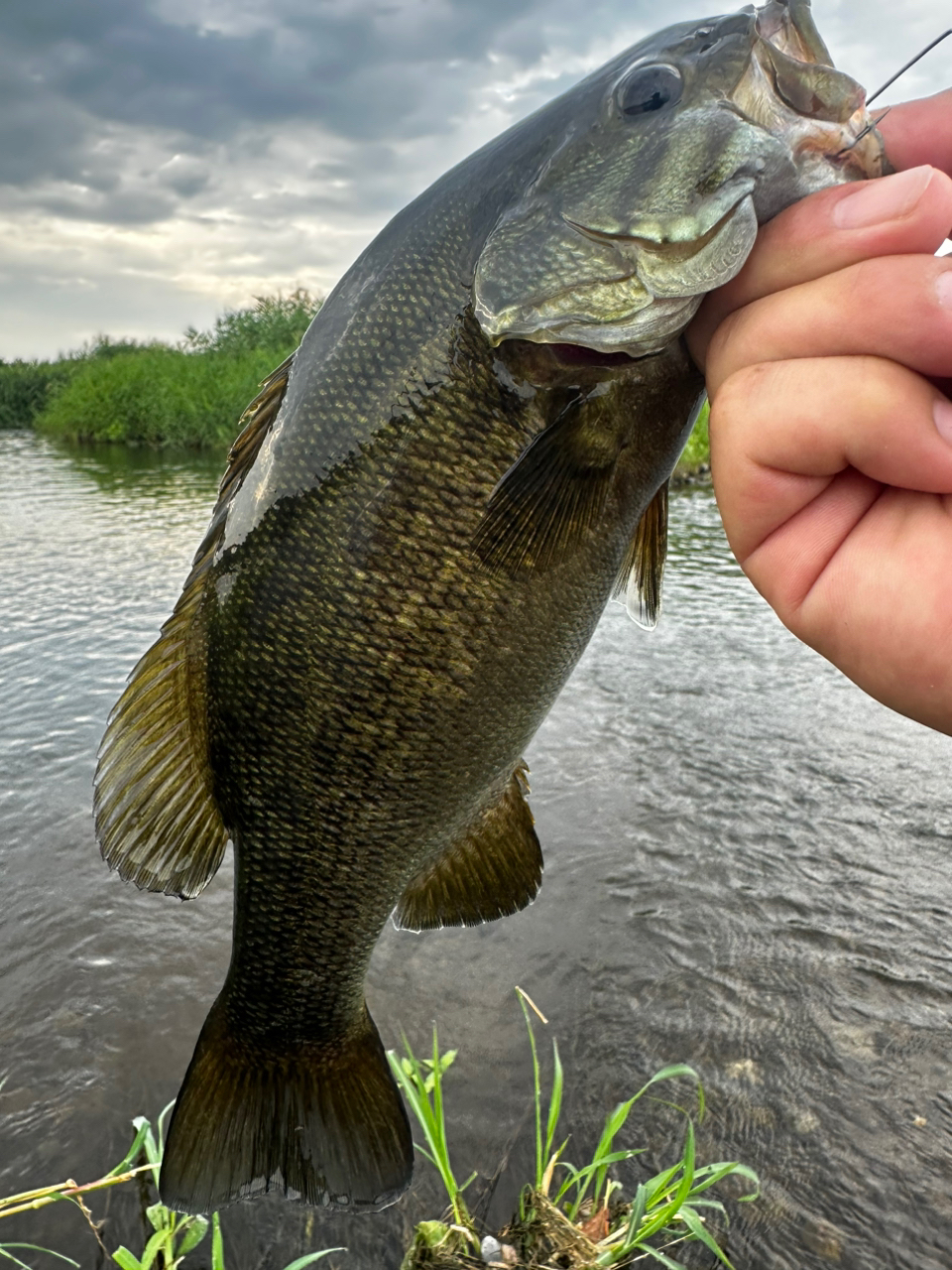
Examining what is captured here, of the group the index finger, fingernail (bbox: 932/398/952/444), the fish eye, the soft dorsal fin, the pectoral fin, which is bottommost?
the soft dorsal fin

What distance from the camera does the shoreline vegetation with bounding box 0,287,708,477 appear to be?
78.3 ft

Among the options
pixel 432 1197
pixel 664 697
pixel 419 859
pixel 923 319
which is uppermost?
pixel 923 319

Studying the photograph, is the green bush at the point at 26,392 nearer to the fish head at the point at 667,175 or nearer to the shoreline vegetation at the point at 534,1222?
the shoreline vegetation at the point at 534,1222

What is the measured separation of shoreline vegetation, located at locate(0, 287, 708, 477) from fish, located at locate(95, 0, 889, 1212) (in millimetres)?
14196

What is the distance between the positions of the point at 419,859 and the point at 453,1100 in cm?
141

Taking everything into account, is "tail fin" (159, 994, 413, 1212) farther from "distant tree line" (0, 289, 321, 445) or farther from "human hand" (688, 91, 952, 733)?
"distant tree line" (0, 289, 321, 445)

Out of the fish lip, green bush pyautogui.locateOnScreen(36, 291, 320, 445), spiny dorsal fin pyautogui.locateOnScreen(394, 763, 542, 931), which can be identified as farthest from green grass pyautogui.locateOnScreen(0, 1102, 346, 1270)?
green bush pyautogui.locateOnScreen(36, 291, 320, 445)

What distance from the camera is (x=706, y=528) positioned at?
10.4 metres

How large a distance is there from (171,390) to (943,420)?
26.5 metres

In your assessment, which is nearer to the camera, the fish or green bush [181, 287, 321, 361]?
the fish

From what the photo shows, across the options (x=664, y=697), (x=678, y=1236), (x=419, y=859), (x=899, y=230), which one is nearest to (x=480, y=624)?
(x=419, y=859)

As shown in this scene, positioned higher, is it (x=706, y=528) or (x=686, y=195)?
(x=686, y=195)

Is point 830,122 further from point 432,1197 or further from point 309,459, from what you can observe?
point 432,1197

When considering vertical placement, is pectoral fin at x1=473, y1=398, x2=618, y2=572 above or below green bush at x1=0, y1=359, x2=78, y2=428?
below
